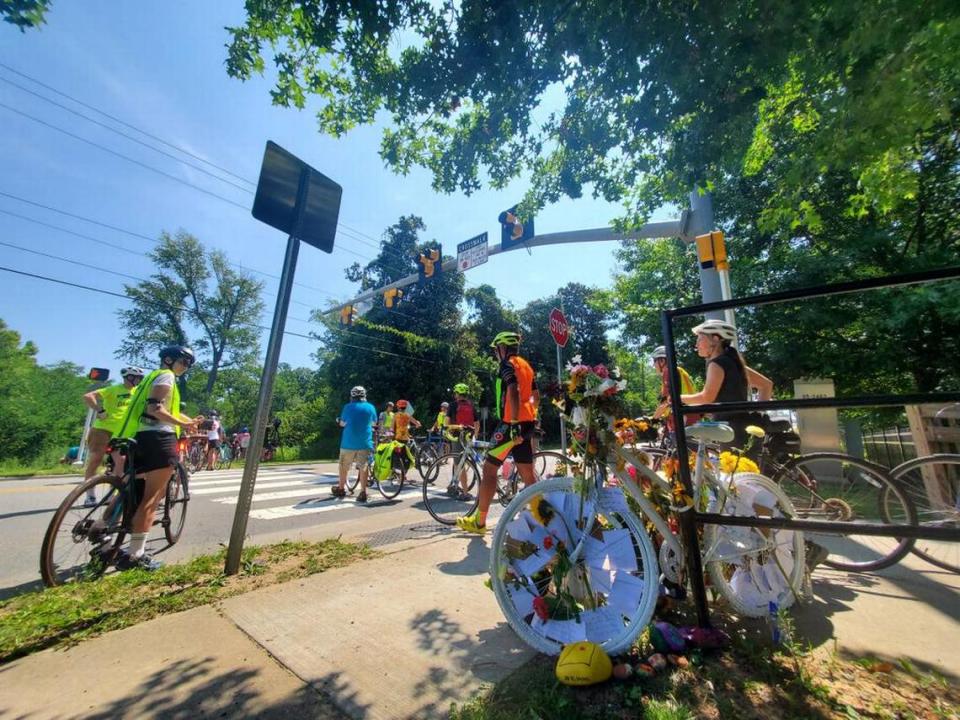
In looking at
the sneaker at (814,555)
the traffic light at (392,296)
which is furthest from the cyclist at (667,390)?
the traffic light at (392,296)

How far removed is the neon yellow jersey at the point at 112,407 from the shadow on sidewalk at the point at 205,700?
192 inches

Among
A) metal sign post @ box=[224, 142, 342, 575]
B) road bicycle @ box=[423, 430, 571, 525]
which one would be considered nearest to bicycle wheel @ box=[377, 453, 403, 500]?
road bicycle @ box=[423, 430, 571, 525]

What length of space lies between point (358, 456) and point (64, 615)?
462cm

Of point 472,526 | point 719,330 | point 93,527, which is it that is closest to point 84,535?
point 93,527

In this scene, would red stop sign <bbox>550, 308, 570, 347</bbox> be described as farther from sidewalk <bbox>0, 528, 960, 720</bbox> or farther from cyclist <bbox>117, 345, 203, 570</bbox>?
cyclist <bbox>117, 345, 203, 570</bbox>

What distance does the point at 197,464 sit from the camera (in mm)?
13117

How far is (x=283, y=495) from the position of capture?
7.62 m

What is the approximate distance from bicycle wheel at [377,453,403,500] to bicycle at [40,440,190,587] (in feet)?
12.7

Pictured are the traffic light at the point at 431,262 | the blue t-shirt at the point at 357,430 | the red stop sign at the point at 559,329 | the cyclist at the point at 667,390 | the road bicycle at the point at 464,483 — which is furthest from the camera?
the traffic light at the point at 431,262

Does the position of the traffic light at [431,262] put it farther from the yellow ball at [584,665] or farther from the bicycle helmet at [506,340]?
the yellow ball at [584,665]

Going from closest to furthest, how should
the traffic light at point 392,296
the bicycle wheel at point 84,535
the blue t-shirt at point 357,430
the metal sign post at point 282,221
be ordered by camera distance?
1. the bicycle wheel at point 84,535
2. the metal sign post at point 282,221
3. the blue t-shirt at point 357,430
4. the traffic light at point 392,296

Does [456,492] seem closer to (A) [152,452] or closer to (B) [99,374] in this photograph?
(A) [152,452]

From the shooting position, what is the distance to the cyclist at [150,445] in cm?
349

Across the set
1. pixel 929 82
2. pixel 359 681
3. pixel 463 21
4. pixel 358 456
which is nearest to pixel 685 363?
pixel 358 456
